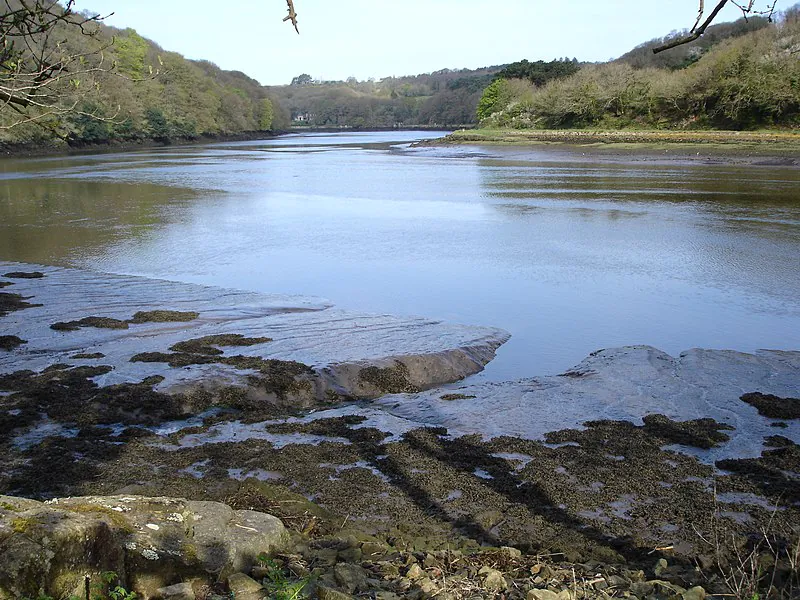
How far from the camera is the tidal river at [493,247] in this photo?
9766 mm

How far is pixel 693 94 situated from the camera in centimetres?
6166

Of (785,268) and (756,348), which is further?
(785,268)

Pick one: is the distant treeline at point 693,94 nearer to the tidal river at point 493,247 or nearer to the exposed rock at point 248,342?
the tidal river at point 493,247

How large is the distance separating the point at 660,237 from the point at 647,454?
11.0 meters

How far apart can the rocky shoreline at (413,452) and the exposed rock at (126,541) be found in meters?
0.02

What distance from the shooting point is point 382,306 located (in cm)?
1049

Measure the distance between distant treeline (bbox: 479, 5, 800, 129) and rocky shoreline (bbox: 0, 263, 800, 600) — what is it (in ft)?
154

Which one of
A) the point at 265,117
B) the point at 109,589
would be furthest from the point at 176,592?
the point at 265,117

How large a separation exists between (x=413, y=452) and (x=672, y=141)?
5027cm

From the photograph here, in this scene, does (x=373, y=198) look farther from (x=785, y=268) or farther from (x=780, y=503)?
(x=780, y=503)

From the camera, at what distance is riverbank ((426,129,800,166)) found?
135ft

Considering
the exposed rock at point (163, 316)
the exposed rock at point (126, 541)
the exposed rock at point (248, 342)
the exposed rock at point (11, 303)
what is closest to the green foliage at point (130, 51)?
the exposed rock at point (11, 303)

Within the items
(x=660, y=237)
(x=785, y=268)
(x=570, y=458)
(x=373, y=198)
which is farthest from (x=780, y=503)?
(x=373, y=198)

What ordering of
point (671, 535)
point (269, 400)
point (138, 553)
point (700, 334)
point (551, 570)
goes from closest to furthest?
1. point (138, 553)
2. point (551, 570)
3. point (671, 535)
4. point (269, 400)
5. point (700, 334)
